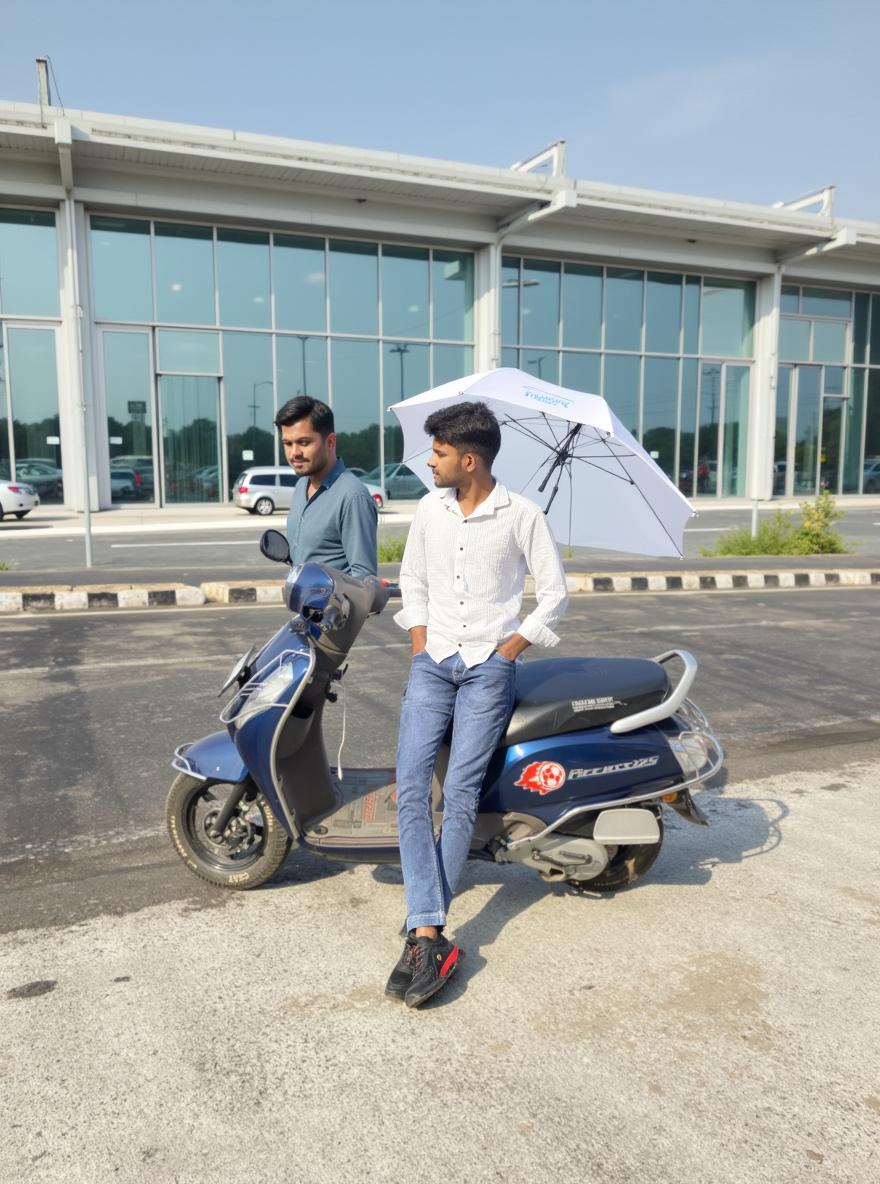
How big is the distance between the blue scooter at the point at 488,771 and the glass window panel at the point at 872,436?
32824 mm

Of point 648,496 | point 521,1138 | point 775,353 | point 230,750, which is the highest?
point 775,353

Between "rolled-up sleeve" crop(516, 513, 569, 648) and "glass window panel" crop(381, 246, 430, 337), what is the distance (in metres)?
23.8

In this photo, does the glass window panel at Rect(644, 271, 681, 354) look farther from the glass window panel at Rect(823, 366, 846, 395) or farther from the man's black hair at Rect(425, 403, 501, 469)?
the man's black hair at Rect(425, 403, 501, 469)

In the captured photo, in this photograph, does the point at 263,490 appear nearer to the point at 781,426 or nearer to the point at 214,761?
the point at 781,426

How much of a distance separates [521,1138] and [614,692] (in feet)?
5.11

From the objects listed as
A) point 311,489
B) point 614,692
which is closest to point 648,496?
point 614,692

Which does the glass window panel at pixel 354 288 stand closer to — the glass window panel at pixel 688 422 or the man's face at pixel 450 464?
the glass window panel at pixel 688 422

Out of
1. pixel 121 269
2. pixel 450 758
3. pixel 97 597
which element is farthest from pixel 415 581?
pixel 121 269

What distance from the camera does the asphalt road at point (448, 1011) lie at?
2207 millimetres

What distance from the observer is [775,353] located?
30109 mm

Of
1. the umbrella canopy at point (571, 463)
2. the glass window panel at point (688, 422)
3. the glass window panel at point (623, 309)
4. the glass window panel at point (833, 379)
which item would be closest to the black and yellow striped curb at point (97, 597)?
the umbrella canopy at point (571, 463)

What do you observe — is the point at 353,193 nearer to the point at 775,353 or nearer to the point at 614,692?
the point at 775,353

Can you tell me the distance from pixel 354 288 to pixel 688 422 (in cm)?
1132

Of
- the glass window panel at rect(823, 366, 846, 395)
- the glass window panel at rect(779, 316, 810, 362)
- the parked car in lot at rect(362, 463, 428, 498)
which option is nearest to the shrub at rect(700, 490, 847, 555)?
the parked car in lot at rect(362, 463, 428, 498)
